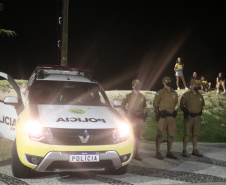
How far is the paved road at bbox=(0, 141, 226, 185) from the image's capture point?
18.4 ft

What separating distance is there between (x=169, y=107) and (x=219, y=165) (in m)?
1.61

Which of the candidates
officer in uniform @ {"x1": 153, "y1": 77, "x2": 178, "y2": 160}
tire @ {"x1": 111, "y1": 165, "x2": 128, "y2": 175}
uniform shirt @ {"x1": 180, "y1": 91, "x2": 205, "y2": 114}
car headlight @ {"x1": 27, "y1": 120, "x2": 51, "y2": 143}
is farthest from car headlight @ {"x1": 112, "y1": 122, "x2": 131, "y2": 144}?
uniform shirt @ {"x1": 180, "y1": 91, "x2": 205, "y2": 114}

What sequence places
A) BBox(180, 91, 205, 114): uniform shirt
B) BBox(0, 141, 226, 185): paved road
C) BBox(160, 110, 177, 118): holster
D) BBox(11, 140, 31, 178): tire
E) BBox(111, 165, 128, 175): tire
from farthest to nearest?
BBox(180, 91, 205, 114): uniform shirt, BBox(160, 110, 177, 118): holster, BBox(111, 165, 128, 175): tire, BBox(0, 141, 226, 185): paved road, BBox(11, 140, 31, 178): tire

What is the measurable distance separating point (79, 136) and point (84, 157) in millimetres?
325

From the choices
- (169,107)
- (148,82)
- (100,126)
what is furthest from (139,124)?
(148,82)

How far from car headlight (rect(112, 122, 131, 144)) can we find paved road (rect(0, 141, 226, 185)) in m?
0.71

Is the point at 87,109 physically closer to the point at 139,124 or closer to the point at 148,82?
the point at 139,124

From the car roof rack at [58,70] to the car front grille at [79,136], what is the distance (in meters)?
1.97

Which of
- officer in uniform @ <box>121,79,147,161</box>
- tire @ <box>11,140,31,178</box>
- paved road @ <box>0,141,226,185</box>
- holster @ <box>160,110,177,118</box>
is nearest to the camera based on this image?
tire @ <box>11,140,31,178</box>

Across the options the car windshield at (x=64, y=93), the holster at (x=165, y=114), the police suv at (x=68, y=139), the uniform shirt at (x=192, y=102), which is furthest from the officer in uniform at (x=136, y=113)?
the police suv at (x=68, y=139)

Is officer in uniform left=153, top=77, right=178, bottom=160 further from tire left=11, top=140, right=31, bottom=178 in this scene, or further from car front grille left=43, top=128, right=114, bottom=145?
tire left=11, top=140, right=31, bottom=178

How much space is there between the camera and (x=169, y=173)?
20.6 feet

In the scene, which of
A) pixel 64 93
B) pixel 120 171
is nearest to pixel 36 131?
pixel 120 171

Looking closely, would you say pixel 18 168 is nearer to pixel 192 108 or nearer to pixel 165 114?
pixel 165 114
